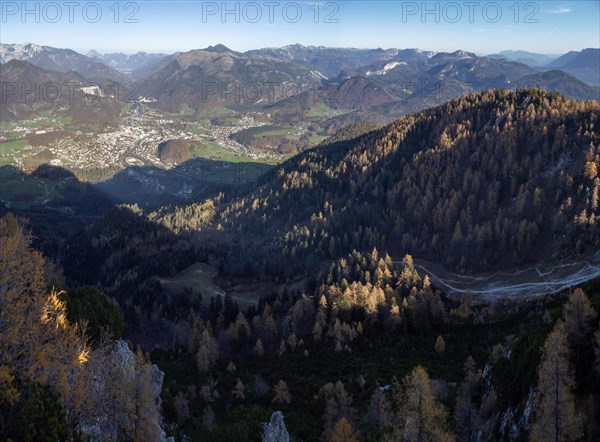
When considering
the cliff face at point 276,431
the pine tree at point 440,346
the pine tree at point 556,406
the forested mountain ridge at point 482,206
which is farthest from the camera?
the forested mountain ridge at point 482,206

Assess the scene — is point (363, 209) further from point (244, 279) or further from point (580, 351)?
point (580, 351)

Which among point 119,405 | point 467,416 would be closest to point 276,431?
point 119,405

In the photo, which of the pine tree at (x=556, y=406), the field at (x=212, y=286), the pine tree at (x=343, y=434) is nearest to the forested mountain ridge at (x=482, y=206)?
the field at (x=212, y=286)

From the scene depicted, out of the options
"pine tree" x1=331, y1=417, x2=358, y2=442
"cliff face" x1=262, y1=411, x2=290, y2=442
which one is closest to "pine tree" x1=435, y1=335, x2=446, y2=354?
"cliff face" x1=262, y1=411, x2=290, y2=442

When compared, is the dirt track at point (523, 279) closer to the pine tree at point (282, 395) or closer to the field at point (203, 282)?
the field at point (203, 282)

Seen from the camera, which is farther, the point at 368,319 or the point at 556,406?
the point at 368,319

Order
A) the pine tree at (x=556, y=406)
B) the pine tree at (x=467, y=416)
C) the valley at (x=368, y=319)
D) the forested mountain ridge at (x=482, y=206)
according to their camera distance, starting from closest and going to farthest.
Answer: the pine tree at (x=556, y=406)
the valley at (x=368, y=319)
the pine tree at (x=467, y=416)
the forested mountain ridge at (x=482, y=206)

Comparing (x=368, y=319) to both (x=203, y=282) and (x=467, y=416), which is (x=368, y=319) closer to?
(x=467, y=416)
